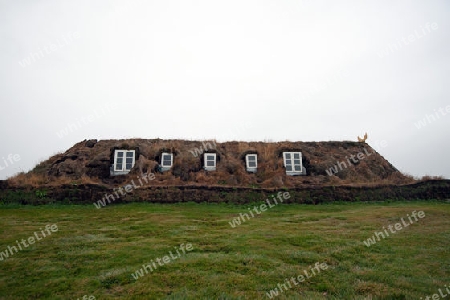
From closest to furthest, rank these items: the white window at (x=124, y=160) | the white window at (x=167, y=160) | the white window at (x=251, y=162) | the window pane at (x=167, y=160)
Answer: the white window at (x=124, y=160) → the white window at (x=167, y=160) → the window pane at (x=167, y=160) → the white window at (x=251, y=162)

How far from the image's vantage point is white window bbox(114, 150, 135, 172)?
27.7 m

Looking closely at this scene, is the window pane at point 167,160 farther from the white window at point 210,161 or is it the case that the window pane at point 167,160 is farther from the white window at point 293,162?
the white window at point 293,162

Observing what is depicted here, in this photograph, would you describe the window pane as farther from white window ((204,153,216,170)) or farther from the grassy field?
the grassy field

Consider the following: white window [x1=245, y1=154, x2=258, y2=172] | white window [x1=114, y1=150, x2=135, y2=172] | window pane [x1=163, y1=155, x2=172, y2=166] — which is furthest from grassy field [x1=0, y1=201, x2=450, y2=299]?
white window [x1=245, y1=154, x2=258, y2=172]

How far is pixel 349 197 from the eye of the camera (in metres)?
23.1

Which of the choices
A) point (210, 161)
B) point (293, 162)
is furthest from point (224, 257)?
point (293, 162)

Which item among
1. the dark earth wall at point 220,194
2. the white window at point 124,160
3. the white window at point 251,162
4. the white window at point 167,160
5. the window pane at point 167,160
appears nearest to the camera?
the dark earth wall at point 220,194

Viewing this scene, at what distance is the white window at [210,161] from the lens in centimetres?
2860

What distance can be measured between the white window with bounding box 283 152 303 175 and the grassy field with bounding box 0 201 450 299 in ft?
37.3

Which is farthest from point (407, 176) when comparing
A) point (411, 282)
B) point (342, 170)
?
point (411, 282)

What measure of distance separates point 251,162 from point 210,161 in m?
4.04

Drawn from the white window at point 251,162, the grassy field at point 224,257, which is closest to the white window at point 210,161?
the white window at point 251,162

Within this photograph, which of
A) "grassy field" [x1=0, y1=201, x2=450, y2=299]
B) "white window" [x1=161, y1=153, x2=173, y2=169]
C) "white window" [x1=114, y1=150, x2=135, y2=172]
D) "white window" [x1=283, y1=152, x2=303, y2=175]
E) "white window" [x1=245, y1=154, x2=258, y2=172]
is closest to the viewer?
"grassy field" [x1=0, y1=201, x2=450, y2=299]

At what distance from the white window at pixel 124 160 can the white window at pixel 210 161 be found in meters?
6.91
